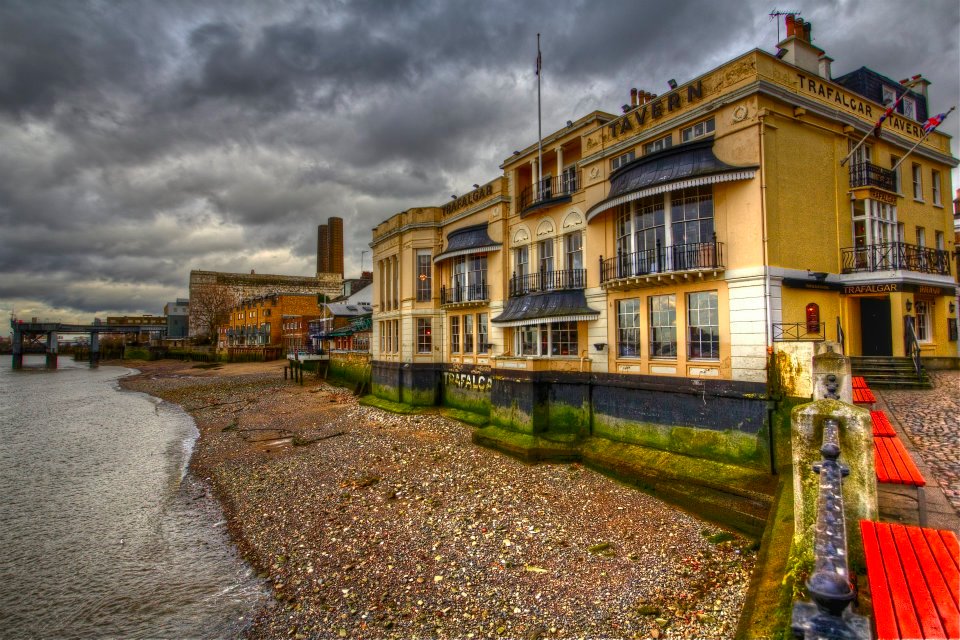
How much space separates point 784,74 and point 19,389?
228 feet

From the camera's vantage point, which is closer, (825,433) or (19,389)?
(825,433)

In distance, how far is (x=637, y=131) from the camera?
15.7m

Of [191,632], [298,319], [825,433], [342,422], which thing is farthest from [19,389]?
[825,433]

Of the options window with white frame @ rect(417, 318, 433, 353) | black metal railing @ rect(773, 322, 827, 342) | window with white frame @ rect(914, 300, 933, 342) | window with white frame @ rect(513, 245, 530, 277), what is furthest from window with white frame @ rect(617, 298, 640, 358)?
window with white frame @ rect(417, 318, 433, 353)

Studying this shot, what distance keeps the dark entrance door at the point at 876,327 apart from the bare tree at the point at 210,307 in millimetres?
81647

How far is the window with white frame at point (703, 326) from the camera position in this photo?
13.2 meters

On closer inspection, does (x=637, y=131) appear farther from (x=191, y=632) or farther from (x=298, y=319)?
(x=298, y=319)

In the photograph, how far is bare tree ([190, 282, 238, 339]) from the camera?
76.2m

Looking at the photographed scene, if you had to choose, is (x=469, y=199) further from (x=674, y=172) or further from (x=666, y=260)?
(x=666, y=260)

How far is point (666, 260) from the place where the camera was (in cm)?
1386

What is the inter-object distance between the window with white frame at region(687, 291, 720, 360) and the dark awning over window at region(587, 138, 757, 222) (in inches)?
129

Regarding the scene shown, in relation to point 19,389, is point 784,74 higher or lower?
higher

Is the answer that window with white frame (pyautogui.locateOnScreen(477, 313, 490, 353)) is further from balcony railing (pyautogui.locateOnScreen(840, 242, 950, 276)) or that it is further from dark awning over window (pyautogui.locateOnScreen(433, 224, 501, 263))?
balcony railing (pyautogui.locateOnScreen(840, 242, 950, 276))

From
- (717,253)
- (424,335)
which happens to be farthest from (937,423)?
(424,335)
